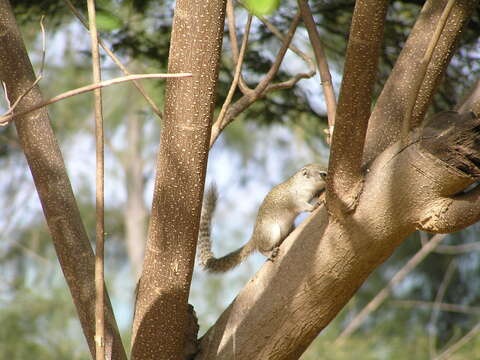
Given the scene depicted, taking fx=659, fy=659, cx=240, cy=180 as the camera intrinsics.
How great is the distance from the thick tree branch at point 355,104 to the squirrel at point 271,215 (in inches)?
47.4

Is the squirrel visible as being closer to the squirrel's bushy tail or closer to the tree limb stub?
the squirrel's bushy tail

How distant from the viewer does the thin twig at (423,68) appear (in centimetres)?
136

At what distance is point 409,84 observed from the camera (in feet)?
5.80

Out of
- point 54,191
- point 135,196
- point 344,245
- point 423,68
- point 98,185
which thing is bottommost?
point 344,245

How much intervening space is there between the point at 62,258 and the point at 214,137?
0.55 meters

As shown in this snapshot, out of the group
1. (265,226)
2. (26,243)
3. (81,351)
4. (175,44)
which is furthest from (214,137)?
(26,243)

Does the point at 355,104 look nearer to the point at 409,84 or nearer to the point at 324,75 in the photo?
the point at 409,84

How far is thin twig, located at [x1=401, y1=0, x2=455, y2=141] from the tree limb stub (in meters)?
0.04

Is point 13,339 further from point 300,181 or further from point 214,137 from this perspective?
point 214,137

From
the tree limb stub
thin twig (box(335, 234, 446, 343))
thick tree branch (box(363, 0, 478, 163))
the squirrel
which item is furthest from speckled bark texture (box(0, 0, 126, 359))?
thin twig (box(335, 234, 446, 343))

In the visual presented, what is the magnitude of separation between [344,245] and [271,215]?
1.30m

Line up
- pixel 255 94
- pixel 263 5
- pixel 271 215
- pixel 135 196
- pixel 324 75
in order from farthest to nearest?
pixel 135 196, pixel 271 215, pixel 324 75, pixel 255 94, pixel 263 5

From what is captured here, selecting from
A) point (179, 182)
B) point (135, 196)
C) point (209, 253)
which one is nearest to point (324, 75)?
point (179, 182)

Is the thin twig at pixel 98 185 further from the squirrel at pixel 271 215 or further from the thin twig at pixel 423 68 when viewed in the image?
the squirrel at pixel 271 215
